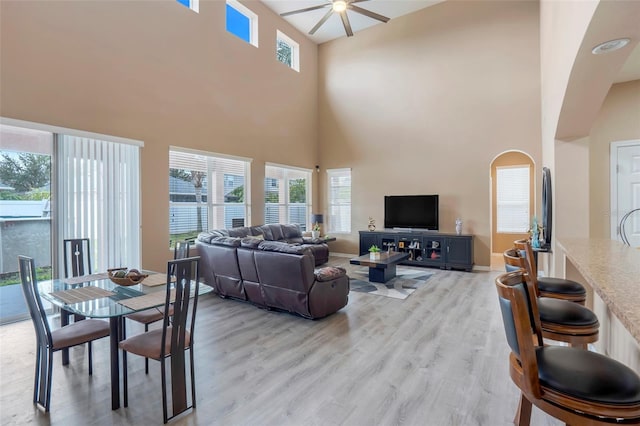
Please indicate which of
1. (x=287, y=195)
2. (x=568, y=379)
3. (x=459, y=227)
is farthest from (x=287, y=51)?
(x=568, y=379)

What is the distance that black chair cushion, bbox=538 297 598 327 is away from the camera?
6.06 ft

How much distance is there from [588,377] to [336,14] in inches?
319

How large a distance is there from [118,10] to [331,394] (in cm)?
573

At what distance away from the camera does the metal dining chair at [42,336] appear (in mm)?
2152

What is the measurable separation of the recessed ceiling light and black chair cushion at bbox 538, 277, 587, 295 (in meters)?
1.80

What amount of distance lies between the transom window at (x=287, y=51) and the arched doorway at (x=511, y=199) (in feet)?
19.1

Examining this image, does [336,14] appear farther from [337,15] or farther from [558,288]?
[558,288]

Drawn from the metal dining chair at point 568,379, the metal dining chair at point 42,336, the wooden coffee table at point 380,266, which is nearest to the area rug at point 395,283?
the wooden coffee table at point 380,266

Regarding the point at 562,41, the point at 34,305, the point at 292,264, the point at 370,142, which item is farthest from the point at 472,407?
the point at 370,142

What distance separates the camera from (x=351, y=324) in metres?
3.77

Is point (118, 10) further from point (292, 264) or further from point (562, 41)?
point (562, 41)

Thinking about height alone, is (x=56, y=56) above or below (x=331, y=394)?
above

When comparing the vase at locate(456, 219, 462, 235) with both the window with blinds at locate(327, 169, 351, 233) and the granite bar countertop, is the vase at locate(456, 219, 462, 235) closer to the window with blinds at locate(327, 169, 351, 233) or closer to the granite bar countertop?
the window with blinds at locate(327, 169, 351, 233)

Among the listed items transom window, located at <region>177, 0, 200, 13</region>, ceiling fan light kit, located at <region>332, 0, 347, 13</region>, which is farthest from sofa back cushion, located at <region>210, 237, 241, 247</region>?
transom window, located at <region>177, 0, 200, 13</region>
